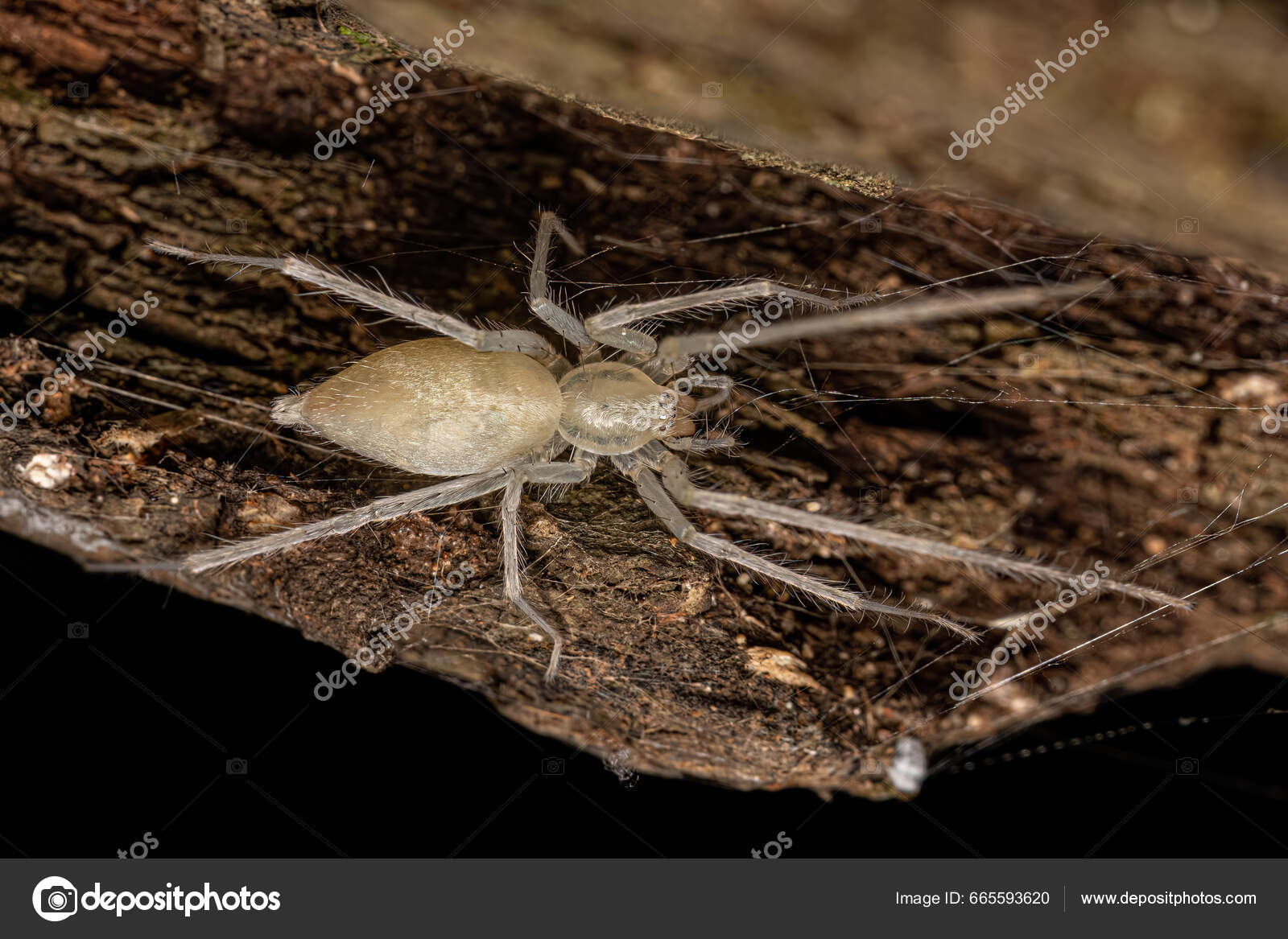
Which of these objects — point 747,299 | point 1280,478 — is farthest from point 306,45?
point 1280,478

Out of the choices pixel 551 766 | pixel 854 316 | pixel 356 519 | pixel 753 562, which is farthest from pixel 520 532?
pixel 854 316

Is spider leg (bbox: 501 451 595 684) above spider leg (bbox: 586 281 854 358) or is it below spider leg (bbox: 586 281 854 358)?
below

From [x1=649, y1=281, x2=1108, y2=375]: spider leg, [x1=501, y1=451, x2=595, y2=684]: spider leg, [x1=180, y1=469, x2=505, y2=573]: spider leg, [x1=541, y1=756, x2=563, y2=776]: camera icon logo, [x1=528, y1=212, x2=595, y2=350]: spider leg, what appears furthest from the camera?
[x1=541, y1=756, x2=563, y2=776]: camera icon logo

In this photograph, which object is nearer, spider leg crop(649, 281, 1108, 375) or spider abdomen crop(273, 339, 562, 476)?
spider leg crop(649, 281, 1108, 375)

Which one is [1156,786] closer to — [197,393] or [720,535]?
[720,535]

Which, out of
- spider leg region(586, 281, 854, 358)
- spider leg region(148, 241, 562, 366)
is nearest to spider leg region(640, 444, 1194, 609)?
spider leg region(586, 281, 854, 358)
